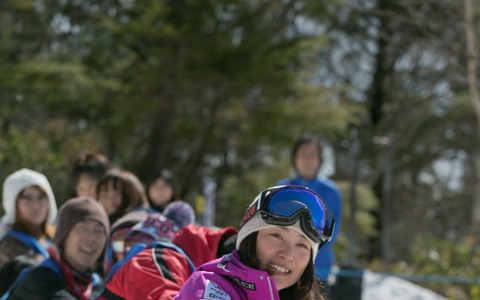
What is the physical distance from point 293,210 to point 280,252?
131 mm

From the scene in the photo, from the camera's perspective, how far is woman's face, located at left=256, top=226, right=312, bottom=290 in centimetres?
257

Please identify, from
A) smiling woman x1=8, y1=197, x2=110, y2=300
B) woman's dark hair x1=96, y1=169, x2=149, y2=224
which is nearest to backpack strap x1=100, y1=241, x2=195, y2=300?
smiling woman x1=8, y1=197, x2=110, y2=300

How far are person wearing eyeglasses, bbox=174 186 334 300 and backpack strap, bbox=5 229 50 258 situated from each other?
2.54 m

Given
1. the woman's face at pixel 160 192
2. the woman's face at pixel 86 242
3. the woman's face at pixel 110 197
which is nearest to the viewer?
the woman's face at pixel 86 242

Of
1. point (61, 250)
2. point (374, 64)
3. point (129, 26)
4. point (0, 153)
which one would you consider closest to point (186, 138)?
point (129, 26)

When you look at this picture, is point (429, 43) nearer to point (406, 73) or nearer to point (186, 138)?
point (406, 73)

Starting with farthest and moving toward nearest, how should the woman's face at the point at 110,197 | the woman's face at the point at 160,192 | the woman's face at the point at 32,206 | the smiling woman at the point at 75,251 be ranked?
1. the woman's face at the point at 160,192
2. the woman's face at the point at 110,197
3. the woman's face at the point at 32,206
4. the smiling woman at the point at 75,251

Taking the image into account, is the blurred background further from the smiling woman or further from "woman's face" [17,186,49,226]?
the smiling woman

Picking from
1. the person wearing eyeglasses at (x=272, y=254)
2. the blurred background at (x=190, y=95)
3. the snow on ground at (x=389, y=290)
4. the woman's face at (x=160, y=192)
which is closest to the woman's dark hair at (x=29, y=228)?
the woman's face at (x=160, y=192)

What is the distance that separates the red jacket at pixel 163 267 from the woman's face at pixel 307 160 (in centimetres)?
301

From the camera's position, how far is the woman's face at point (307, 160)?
6391 millimetres

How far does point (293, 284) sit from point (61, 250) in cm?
176

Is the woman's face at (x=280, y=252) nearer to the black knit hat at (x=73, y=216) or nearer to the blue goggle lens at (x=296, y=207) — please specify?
the blue goggle lens at (x=296, y=207)

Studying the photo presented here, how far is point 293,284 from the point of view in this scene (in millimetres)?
2668
